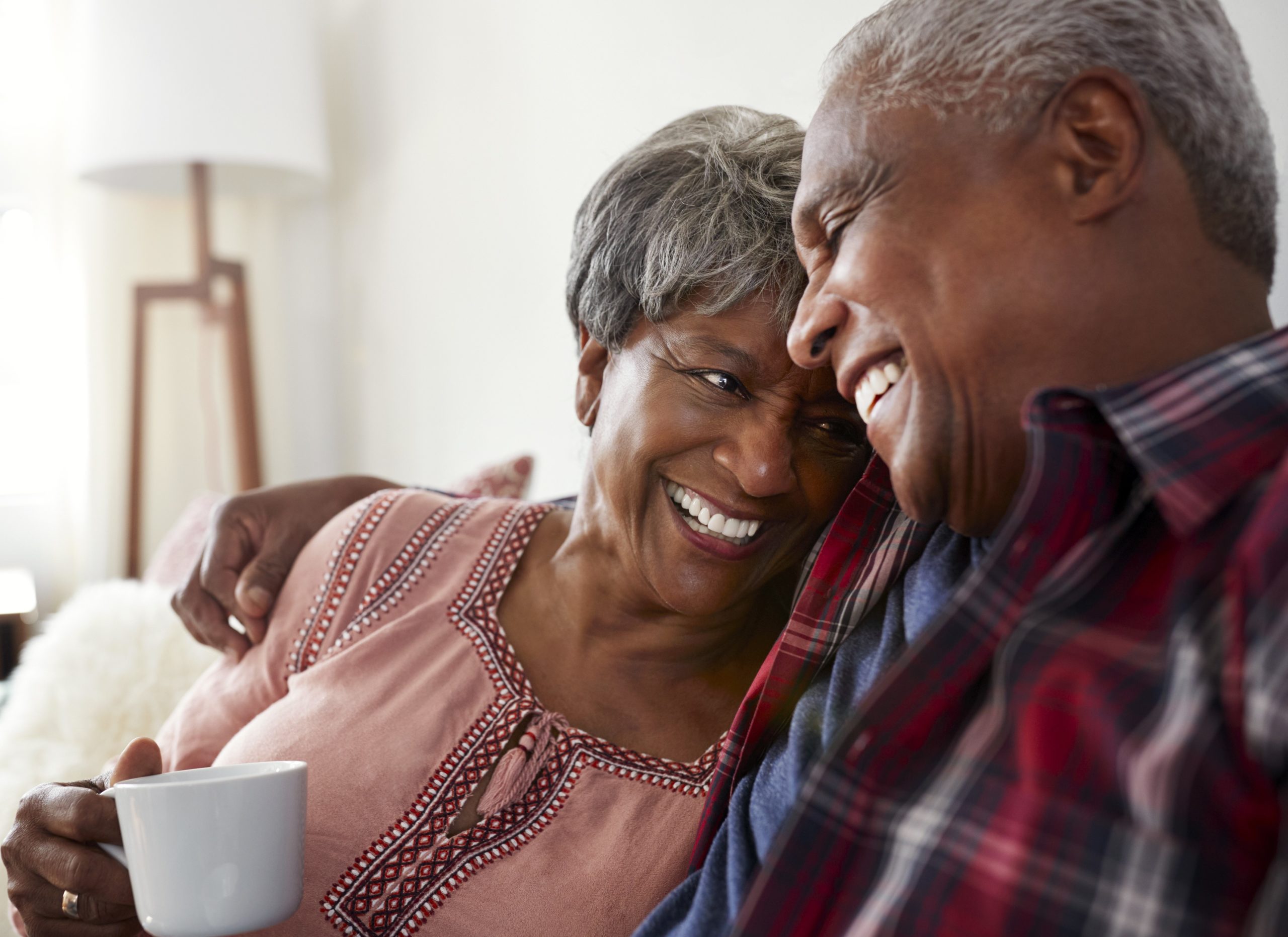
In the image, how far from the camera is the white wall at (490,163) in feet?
5.88

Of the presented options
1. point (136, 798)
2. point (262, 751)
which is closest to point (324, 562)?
point (262, 751)

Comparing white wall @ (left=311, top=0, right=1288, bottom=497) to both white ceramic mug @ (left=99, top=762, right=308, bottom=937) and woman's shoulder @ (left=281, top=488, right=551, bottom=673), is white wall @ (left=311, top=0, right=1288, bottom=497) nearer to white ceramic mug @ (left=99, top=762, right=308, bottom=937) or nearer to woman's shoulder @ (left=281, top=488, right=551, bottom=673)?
woman's shoulder @ (left=281, top=488, right=551, bottom=673)

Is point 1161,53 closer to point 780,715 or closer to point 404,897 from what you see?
point 780,715

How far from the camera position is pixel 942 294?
2.68 ft

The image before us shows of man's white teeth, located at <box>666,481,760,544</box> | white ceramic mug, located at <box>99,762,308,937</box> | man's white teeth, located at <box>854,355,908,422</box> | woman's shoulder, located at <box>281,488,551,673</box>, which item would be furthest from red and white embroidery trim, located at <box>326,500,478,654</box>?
man's white teeth, located at <box>854,355,908,422</box>

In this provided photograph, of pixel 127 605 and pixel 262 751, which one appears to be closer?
pixel 262 751

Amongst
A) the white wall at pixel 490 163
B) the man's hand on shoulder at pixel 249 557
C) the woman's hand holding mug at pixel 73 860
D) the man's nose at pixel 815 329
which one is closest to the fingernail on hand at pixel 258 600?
the man's hand on shoulder at pixel 249 557

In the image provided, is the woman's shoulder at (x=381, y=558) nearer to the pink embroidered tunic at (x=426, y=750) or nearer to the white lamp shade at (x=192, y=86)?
the pink embroidered tunic at (x=426, y=750)

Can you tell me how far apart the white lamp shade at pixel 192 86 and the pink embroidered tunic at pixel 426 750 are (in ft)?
6.42

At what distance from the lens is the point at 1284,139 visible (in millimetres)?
1020

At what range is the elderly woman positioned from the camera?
1.09 metres

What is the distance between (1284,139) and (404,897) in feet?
3.57

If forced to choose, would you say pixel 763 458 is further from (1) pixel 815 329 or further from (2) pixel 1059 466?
(2) pixel 1059 466

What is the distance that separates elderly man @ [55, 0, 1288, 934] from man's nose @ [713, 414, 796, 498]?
0.51 ft
